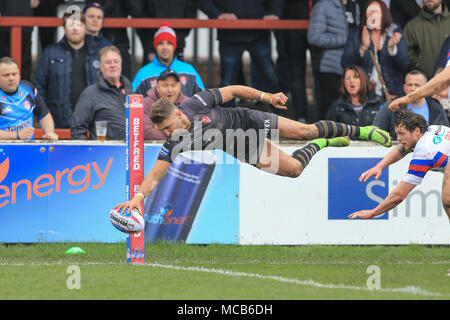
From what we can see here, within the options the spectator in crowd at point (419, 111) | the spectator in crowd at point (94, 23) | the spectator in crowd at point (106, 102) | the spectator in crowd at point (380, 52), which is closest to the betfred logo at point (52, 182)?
the spectator in crowd at point (106, 102)

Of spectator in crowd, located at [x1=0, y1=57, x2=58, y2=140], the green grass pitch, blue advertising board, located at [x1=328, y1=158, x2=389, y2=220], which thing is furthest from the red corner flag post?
blue advertising board, located at [x1=328, y1=158, x2=389, y2=220]

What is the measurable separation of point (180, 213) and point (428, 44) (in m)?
4.34

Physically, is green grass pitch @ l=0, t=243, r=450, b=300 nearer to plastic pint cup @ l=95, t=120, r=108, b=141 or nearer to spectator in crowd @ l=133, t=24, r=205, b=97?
plastic pint cup @ l=95, t=120, r=108, b=141

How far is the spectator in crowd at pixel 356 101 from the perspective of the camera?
1279cm

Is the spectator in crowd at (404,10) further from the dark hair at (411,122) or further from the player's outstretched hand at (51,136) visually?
the player's outstretched hand at (51,136)

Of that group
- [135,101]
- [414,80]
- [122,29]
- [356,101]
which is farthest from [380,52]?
[135,101]

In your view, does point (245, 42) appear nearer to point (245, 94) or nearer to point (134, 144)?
point (134, 144)

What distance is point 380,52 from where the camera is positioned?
13.4 m

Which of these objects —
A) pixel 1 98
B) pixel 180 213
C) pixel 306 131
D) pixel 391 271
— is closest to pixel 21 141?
pixel 1 98

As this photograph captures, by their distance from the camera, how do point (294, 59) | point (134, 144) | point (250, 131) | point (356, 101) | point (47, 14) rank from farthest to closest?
point (47, 14) → point (294, 59) → point (356, 101) → point (134, 144) → point (250, 131)

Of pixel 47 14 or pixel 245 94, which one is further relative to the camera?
pixel 47 14

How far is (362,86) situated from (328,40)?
3.56ft

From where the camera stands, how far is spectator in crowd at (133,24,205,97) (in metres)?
13.0

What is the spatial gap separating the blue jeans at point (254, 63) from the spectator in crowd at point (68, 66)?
1870 millimetres
